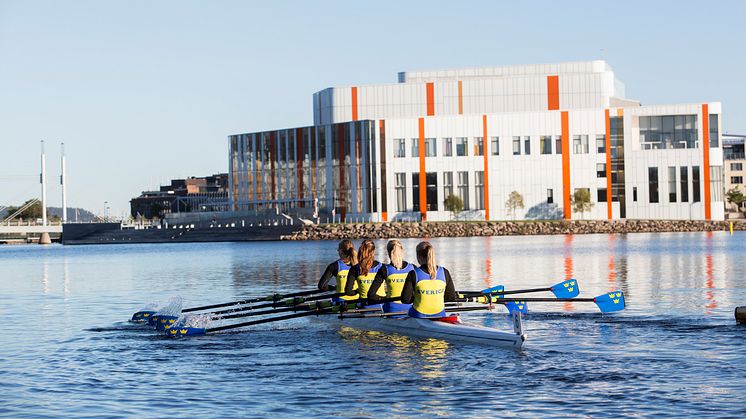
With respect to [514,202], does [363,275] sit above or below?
below

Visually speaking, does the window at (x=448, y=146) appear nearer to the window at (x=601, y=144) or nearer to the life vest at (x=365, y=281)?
the window at (x=601, y=144)

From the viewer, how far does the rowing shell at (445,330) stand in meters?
20.5

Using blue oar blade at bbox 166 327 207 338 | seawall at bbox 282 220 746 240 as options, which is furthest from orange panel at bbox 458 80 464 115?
blue oar blade at bbox 166 327 207 338

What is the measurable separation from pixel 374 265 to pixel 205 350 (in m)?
4.52

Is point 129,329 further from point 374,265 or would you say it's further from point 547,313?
point 547,313

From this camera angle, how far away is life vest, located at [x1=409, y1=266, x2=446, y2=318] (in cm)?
2169

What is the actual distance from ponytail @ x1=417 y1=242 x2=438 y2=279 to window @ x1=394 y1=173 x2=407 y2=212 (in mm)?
103516

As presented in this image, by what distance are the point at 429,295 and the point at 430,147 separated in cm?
10347

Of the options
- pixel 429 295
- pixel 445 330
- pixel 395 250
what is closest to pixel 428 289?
pixel 429 295

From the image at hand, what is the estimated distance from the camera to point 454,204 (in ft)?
402

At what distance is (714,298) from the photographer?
1270 inches

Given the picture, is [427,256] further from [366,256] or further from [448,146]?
[448,146]

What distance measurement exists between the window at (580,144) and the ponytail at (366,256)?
101056 mm

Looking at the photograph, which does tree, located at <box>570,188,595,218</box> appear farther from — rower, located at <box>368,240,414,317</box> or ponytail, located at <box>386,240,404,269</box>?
ponytail, located at <box>386,240,404,269</box>
